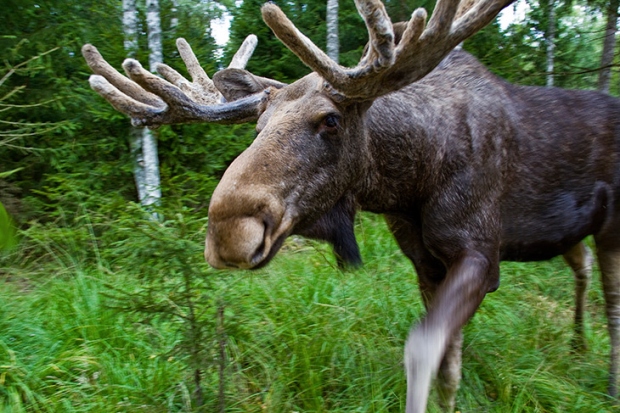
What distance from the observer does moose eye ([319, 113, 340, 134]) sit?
114 inches

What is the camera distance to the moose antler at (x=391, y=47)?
8.49 feet

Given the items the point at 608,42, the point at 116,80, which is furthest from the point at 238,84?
the point at 608,42

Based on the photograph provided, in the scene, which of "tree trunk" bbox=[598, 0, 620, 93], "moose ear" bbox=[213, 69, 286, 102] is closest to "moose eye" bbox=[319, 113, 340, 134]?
"moose ear" bbox=[213, 69, 286, 102]

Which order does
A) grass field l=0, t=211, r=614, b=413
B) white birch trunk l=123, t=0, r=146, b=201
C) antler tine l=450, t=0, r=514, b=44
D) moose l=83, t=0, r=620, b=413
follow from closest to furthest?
moose l=83, t=0, r=620, b=413 → antler tine l=450, t=0, r=514, b=44 → grass field l=0, t=211, r=614, b=413 → white birch trunk l=123, t=0, r=146, b=201

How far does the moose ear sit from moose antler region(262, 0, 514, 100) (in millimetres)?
938

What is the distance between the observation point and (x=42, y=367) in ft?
12.8

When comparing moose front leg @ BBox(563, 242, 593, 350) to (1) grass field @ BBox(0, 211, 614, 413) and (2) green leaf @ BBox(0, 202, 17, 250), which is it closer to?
(1) grass field @ BBox(0, 211, 614, 413)

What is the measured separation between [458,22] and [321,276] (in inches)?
117

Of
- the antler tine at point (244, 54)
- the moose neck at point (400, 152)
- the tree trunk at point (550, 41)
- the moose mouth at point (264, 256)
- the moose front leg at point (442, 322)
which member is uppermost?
the tree trunk at point (550, 41)

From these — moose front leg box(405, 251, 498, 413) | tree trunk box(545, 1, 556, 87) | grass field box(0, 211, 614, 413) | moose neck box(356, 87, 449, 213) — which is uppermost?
tree trunk box(545, 1, 556, 87)

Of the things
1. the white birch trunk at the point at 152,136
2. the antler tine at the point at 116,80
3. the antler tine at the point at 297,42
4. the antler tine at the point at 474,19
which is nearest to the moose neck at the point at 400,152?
the antler tine at the point at 297,42

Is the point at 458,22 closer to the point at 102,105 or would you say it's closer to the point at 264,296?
the point at 264,296

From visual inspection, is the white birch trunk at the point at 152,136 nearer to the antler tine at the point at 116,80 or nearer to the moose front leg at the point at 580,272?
the antler tine at the point at 116,80

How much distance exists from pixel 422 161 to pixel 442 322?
895mm
